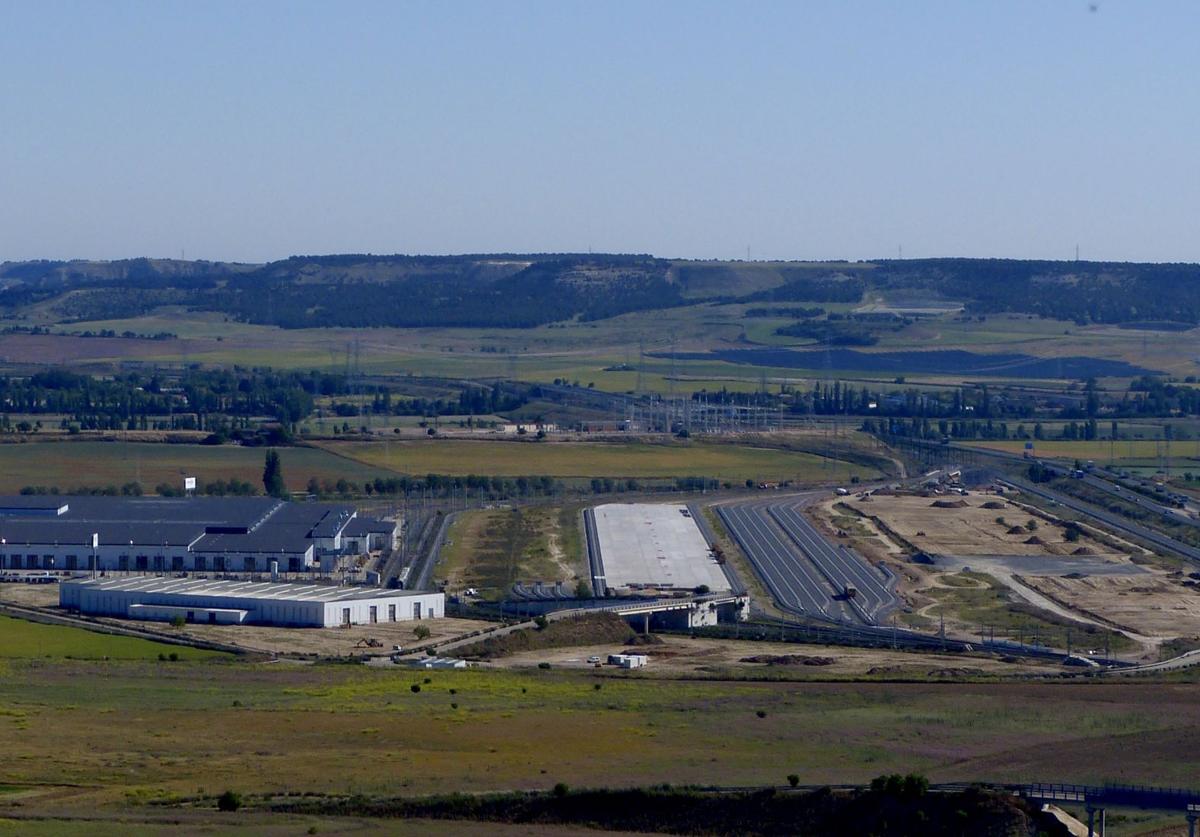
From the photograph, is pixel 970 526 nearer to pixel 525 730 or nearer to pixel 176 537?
pixel 176 537

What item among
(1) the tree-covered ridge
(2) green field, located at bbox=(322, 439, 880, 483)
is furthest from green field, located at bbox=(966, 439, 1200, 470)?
(1) the tree-covered ridge

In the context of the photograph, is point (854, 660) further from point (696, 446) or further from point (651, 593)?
point (696, 446)

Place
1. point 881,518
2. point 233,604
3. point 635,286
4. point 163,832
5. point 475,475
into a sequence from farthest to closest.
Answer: point 635,286 < point 475,475 < point 881,518 < point 233,604 < point 163,832

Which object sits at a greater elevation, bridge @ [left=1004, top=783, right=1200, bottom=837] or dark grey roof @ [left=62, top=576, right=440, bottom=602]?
bridge @ [left=1004, top=783, right=1200, bottom=837]

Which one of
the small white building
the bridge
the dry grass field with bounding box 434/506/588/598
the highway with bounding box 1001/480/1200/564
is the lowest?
the highway with bounding box 1001/480/1200/564

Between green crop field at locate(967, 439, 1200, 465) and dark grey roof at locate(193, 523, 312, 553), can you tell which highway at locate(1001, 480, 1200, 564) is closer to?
green crop field at locate(967, 439, 1200, 465)

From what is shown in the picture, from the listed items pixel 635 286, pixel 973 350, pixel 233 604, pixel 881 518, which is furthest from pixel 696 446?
pixel 635 286

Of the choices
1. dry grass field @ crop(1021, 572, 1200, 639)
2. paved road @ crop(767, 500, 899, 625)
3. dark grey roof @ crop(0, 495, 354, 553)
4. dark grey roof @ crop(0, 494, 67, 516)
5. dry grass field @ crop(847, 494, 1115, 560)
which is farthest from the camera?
dry grass field @ crop(847, 494, 1115, 560)
